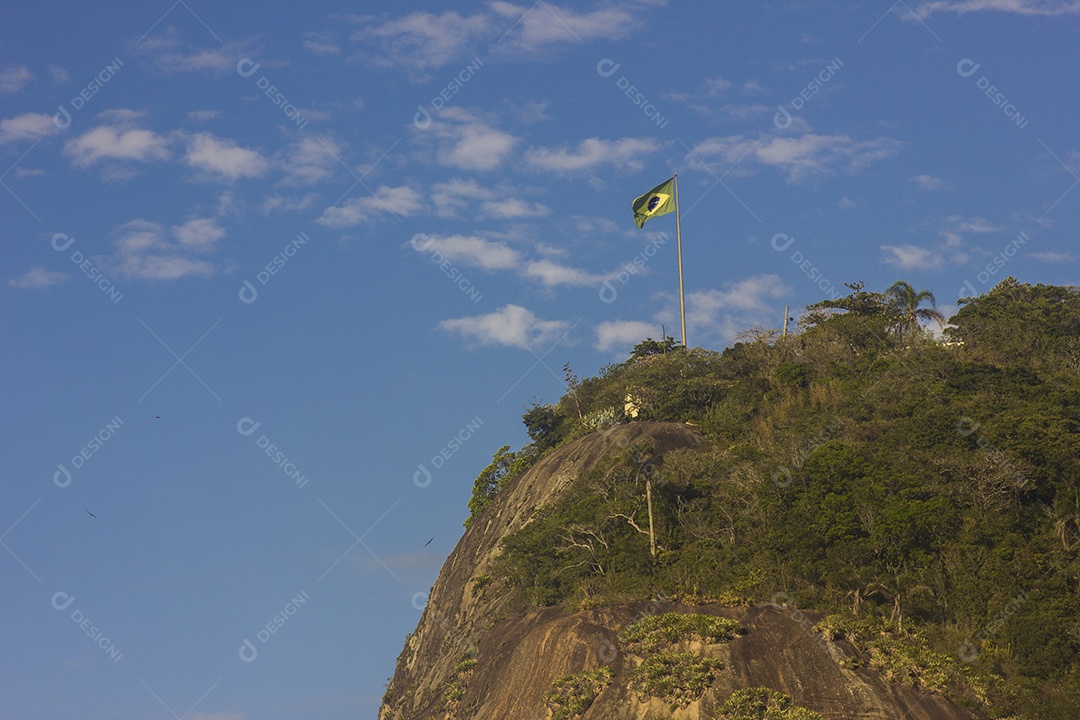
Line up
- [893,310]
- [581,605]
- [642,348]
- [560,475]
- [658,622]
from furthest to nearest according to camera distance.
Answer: [642,348]
[893,310]
[560,475]
[581,605]
[658,622]

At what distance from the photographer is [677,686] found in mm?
43375

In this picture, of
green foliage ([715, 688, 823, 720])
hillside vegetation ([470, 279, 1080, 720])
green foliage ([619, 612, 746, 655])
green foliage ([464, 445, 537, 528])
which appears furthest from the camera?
green foliage ([464, 445, 537, 528])

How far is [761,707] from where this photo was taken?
41812 millimetres

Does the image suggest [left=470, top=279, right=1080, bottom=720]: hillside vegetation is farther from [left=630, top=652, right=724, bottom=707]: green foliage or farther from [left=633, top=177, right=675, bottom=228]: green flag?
[left=633, top=177, right=675, bottom=228]: green flag

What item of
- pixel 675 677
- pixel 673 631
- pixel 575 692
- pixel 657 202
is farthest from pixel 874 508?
pixel 657 202

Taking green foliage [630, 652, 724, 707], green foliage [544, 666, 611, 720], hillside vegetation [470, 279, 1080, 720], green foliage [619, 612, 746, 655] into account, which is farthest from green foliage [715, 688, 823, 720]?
green foliage [544, 666, 611, 720]

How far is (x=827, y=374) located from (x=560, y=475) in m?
16.0

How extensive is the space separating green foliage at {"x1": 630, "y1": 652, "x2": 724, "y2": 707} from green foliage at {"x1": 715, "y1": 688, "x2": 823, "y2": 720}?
1.28 m

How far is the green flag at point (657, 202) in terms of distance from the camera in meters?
75.3

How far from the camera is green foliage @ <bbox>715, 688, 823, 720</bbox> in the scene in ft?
135

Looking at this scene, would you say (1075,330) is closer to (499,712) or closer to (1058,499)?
(1058,499)

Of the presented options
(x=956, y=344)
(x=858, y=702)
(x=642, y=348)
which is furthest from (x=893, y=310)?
(x=858, y=702)

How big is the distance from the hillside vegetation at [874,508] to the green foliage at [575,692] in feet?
14.6

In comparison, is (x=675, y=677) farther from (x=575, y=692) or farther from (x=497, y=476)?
(x=497, y=476)
